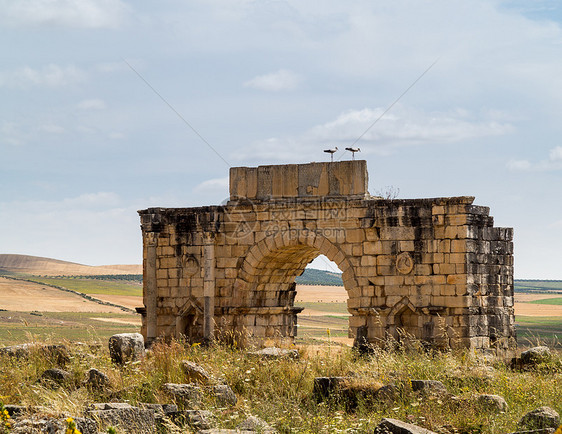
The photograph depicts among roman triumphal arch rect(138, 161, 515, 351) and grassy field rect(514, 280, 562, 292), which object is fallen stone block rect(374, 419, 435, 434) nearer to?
roman triumphal arch rect(138, 161, 515, 351)

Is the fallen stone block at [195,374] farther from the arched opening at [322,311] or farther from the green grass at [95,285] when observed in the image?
the green grass at [95,285]

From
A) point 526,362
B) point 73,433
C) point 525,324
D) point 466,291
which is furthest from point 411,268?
point 525,324

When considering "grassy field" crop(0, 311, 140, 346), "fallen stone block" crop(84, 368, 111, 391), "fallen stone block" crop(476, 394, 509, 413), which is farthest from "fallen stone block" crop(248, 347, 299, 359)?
"grassy field" crop(0, 311, 140, 346)

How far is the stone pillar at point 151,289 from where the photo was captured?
2172 cm

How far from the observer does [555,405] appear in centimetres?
1271

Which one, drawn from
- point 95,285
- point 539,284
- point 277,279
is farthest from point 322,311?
point 539,284

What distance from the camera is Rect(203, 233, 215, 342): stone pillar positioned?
20.9m

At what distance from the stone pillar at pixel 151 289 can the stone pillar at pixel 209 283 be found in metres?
1.49

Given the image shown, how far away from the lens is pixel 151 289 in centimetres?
2177

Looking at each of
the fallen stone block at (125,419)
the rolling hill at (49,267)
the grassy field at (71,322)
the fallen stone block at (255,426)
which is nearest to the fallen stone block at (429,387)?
the fallen stone block at (255,426)

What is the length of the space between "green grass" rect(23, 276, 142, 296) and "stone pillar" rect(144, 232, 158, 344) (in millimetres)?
61112

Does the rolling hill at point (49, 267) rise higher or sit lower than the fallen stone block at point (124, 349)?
higher

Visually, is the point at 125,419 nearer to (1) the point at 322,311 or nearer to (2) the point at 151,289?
(2) the point at 151,289

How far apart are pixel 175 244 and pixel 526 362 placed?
8815mm
